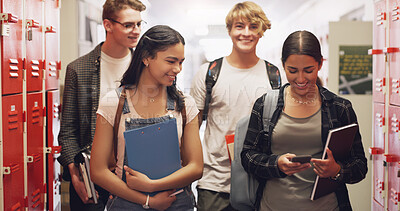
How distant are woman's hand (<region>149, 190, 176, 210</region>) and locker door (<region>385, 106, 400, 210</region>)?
159 cm

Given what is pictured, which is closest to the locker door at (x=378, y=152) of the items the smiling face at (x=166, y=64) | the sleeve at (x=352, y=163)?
the sleeve at (x=352, y=163)

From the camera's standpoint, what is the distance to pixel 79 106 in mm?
2172

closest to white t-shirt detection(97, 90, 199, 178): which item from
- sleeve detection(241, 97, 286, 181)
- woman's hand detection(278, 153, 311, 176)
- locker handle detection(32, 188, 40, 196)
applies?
sleeve detection(241, 97, 286, 181)

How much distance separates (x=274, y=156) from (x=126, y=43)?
3.30ft

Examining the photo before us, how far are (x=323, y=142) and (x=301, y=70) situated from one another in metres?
0.29

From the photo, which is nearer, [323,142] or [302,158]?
[302,158]

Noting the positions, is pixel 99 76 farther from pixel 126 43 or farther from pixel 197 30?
pixel 197 30

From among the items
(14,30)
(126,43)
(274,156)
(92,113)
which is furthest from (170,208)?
(14,30)

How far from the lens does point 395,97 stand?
2580mm

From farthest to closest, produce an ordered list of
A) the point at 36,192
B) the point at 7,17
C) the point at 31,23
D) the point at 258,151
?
the point at 36,192, the point at 31,23, the point at 7,17, the point at 258,151

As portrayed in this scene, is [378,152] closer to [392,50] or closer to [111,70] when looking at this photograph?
[392,50]

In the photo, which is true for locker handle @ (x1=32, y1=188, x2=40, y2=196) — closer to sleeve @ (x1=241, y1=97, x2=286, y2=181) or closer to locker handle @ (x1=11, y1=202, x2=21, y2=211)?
locker handle @ (x1=11, y1=202, x2=21, y2=211)

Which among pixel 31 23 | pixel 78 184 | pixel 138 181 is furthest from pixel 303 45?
pixel 31 23

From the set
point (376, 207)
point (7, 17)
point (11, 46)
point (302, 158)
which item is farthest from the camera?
point (376, 207)
